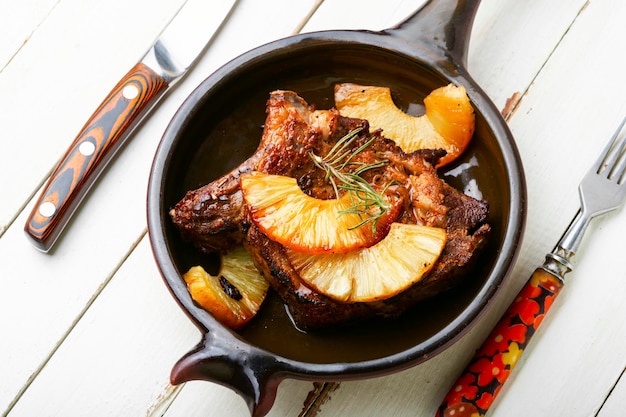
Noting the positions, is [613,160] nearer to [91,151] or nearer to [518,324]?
[518,324]

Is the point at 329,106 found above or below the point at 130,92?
above

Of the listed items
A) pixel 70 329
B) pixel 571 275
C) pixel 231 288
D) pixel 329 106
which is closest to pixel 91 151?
pixel 70 329

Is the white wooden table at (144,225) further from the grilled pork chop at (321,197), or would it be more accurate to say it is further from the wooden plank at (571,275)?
the grilled pork chop at (321,197)

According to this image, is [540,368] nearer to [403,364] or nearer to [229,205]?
[403,364]

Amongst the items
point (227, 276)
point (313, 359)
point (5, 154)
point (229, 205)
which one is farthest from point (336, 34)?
point (5, 154)

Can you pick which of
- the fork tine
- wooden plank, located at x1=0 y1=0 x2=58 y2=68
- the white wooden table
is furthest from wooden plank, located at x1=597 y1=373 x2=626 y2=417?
wooden plank, located at x1=0 y1=0 x2=58 y2=68

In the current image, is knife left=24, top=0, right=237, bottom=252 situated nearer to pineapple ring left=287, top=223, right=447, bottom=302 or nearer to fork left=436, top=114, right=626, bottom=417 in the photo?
pineapple ring left=287, top=223, right=447, bottom=302
